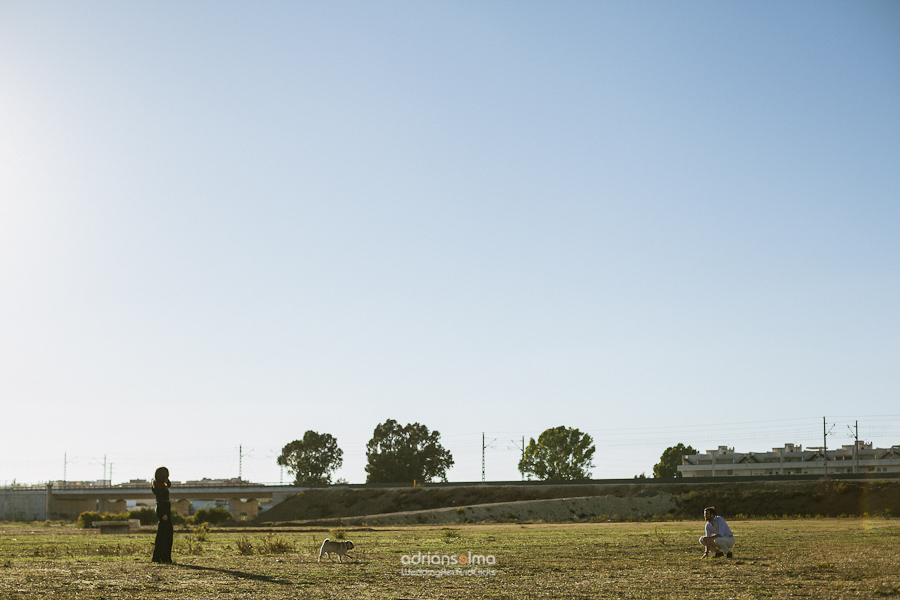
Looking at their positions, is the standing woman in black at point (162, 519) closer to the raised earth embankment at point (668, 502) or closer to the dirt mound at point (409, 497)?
the raised earth embankment at point (668, 502)

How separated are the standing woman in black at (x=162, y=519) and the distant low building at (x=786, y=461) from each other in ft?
506

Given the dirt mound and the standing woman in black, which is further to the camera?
the dirt mound

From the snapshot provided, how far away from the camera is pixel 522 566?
2114cm

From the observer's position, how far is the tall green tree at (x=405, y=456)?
504ft

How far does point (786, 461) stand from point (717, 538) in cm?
15725

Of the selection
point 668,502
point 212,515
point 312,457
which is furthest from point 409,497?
point 312,457

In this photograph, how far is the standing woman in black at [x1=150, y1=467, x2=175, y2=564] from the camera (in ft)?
75.3

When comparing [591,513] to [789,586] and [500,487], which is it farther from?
[789,586]

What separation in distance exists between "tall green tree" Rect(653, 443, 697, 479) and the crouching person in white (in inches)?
6309

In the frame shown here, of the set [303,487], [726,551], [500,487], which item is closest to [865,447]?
[500,487]

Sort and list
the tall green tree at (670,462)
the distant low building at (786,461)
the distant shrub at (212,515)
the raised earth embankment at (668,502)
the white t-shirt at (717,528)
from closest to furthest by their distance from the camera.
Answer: the white t-shirt at (717,528) < the raised earth embankment at (668,502) < the distant shrub at (212,515) < the distant low building at (786,461) < the tall green tree at (670,462)

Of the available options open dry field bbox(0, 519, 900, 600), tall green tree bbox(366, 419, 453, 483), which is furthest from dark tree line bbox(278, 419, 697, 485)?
open dry field bbox(0, 519, 900, 600)

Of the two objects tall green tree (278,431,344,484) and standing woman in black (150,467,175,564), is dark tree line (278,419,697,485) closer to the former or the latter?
tall green tree (278,431,344,484)

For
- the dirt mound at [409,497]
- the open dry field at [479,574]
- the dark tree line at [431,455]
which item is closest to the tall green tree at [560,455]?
the dark tree line at [431,455]
